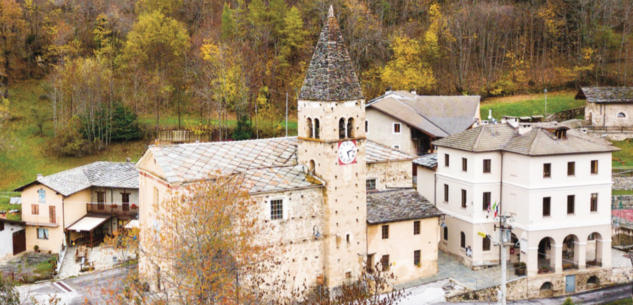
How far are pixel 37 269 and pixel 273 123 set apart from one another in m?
32.7

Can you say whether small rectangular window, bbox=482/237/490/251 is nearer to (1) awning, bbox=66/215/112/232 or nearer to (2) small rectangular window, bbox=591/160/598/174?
(2) small rectangular window, bbox=591/160/598/174

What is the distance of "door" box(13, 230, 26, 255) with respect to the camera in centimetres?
4831

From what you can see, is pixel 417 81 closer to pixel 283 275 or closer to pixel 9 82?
pixel 283 275

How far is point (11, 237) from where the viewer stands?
47844 millimetres

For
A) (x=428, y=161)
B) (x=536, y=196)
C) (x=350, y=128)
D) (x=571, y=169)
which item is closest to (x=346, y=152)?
(x=350, y=128)

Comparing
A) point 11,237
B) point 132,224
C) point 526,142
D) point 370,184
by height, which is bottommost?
point 11,237

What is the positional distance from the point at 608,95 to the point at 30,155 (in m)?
62.5

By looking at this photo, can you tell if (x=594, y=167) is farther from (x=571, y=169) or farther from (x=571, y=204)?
(x=571, y=204)

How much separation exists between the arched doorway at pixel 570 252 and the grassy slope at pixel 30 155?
4291 cm

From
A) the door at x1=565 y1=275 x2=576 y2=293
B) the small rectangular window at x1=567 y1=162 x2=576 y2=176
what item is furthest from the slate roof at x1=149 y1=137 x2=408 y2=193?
the door at x1=565 y1=275 x2=576 y2=293

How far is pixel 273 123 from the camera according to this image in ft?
233

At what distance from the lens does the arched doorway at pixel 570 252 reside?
4150 centimetres

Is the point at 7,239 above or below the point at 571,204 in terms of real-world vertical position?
below

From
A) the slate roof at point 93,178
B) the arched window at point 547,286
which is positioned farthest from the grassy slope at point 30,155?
the arched window at point 547,286
